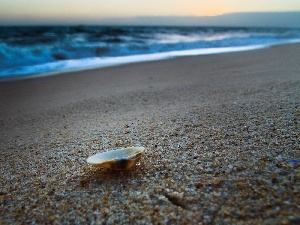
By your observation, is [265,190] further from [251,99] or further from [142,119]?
[251,99]

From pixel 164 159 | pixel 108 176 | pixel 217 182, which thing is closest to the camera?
pixel 217 182

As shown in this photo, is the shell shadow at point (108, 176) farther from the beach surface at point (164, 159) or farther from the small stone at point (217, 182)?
the small stone at point (217, 182)

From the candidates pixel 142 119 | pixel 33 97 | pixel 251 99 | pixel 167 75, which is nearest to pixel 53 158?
pixel 142 119

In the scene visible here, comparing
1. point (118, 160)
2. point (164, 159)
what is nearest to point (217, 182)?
point (164, 159)

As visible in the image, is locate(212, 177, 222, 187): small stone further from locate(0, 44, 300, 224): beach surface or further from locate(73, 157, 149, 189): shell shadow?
locate(73, 157, 149, 189): shell shadow

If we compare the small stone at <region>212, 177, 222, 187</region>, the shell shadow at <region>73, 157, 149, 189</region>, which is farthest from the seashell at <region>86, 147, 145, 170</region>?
the small stone at <region>212, 177, 222, 187</region>

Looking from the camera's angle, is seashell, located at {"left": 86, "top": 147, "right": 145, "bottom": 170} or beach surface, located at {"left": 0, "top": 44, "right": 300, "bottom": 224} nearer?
beach surface, located at {"left": 0, "top": 44, "right": 300, "bottom": 224}

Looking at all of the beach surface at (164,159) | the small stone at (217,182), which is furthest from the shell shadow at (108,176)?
the small stone at (217,182)

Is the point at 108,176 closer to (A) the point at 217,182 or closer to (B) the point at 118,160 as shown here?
(B) the point at 118,160

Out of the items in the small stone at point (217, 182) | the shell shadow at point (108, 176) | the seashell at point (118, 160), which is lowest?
the shell shadow at point (108, 176)
